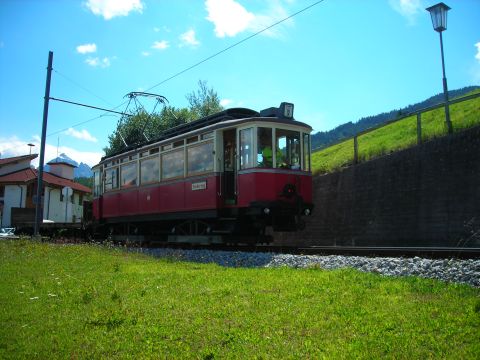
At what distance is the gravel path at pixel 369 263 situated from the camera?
645 centimetres

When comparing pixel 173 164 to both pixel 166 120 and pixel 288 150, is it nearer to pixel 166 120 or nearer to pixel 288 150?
pixel 288 150

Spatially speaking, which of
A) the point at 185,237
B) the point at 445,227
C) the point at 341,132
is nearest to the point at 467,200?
the point at 445,227

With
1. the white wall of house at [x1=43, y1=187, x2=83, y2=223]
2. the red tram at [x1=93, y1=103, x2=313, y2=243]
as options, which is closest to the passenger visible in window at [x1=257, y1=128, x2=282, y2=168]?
the red tram at [x1=93, y1=103, x2=313, y2=243]

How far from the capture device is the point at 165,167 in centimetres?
1470

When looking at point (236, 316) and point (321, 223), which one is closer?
point (236, 316)

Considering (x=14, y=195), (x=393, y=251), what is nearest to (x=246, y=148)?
(x=393, y=251)

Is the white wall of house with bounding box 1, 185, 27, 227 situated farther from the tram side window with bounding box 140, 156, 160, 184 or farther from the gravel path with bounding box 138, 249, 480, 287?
the gravel path with bounding box 138, 249, 480, 287

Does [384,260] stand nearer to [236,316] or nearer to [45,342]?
[236,316]

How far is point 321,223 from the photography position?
16.9 m

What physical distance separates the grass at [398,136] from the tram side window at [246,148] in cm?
555

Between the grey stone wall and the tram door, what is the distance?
499 cm

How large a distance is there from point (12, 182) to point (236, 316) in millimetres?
46025

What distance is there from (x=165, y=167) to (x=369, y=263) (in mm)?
8297

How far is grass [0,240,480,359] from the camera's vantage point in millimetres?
4055
